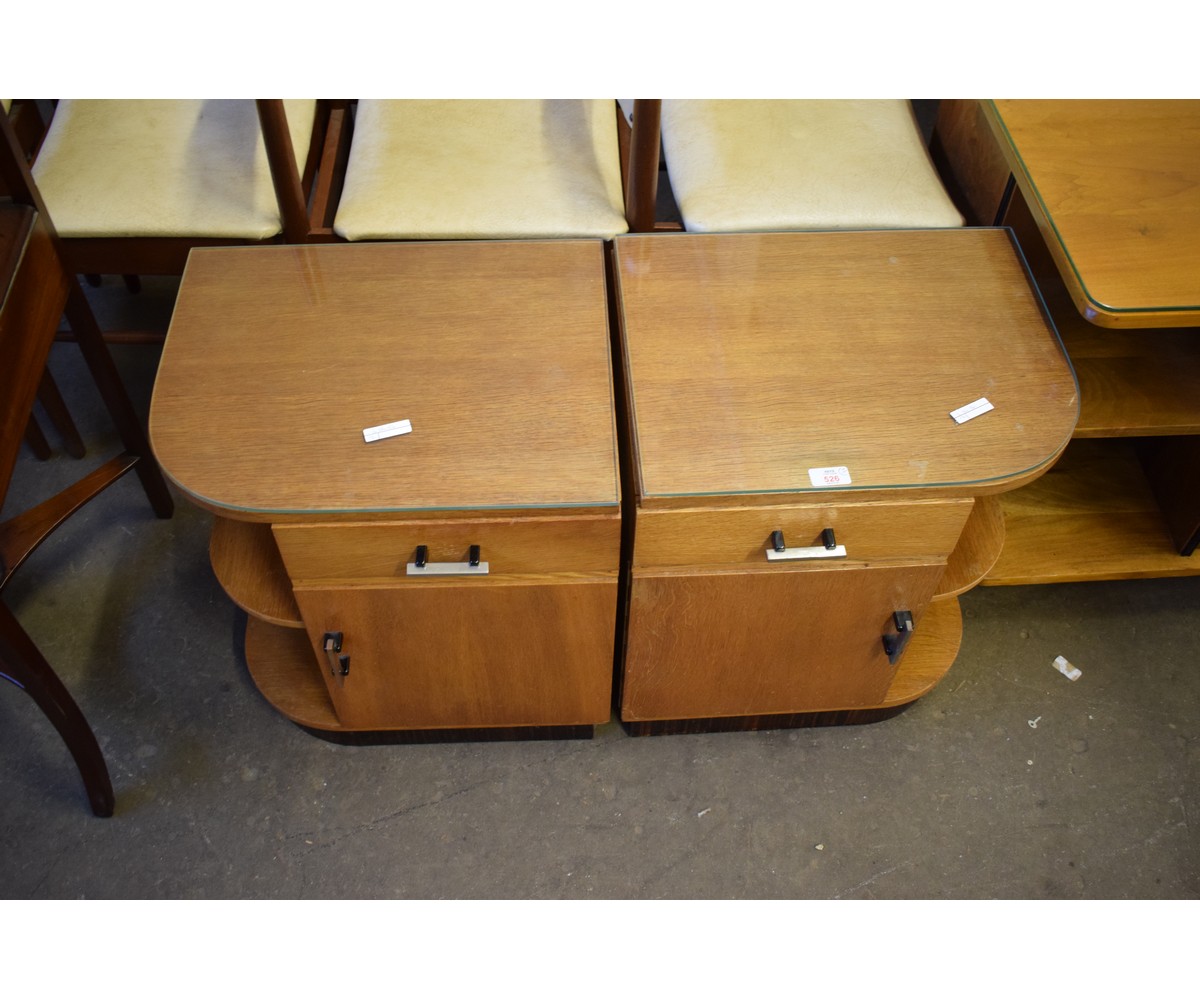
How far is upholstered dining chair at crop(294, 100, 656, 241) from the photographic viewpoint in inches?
58.6

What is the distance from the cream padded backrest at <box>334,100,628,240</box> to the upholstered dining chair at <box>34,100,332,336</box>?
12 cm

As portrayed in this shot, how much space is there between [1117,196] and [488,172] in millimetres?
827

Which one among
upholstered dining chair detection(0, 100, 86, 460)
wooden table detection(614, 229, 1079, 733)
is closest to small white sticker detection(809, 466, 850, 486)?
wooden table detection(614, 229, 1079, 733)

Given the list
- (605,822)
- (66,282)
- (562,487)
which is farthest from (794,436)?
(66,282)

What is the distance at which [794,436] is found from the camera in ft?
3.92

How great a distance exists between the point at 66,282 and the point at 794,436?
3.29ft

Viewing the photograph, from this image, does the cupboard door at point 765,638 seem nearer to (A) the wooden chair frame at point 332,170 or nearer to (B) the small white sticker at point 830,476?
(B) the small white sticker at point 830,476

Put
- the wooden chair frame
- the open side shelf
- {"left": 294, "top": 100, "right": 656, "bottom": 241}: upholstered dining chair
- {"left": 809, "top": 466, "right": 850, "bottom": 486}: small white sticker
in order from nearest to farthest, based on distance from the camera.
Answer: {"left": 809, "top": 466, "right": 850, "bottom": 486}: small white sticker, the wooden chair frame, {"left": 294, "top": 100, "right": 656, "bottom": 241}: upholstered dining chair, the open side shelf

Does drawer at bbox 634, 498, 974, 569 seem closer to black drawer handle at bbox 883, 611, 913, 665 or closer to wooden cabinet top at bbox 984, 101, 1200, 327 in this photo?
black drawer handle at bbox 883, 611, 913, 665

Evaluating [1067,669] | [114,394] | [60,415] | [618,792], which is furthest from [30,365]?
[1067,669]

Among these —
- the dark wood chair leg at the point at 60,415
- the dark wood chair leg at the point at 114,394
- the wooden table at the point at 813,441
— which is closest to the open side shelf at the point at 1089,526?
Answer: the wooden table at the point at 813,441

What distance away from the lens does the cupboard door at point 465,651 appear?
1270 mm

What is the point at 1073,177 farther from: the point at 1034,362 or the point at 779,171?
the point at 779,171

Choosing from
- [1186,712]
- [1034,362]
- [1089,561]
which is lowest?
[1186,712]
